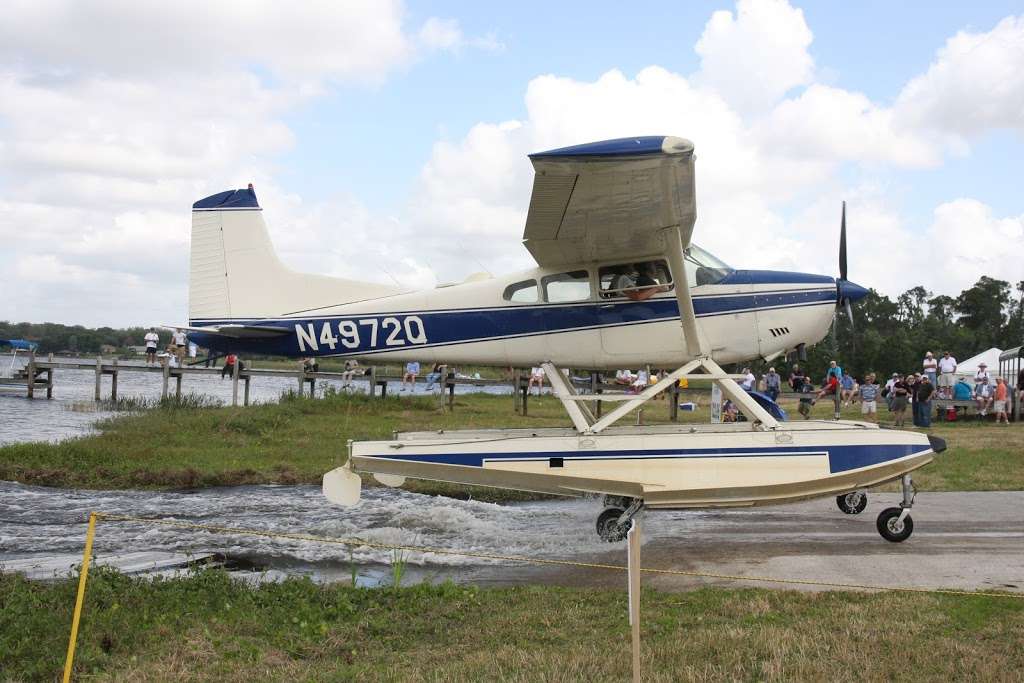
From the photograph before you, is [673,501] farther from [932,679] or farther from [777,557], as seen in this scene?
[932,679]

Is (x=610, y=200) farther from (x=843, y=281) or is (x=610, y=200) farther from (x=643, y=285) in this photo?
(x=843, y=281)

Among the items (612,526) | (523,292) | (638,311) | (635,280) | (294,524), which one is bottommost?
(294,524)

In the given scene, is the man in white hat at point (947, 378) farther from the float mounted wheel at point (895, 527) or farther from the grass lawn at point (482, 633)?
the grass lawn at point (482, 633)

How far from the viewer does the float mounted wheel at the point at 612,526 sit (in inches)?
332

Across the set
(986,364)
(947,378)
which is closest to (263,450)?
(947,378)

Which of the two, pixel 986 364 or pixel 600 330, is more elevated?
pixel 986 364

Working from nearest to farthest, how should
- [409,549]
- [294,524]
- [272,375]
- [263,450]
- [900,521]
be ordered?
[409,549] < [900,521] < [294,524] < [263,450] < [272,375]

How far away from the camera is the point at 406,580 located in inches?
279


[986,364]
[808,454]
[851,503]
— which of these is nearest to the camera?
[808,454]

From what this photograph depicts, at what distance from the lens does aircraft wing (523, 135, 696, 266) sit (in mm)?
6777

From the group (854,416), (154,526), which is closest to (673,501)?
(154,526)

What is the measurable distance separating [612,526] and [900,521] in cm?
287

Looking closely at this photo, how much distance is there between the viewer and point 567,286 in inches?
371

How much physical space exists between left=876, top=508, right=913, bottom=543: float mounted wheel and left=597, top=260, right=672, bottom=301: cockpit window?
3253mm
